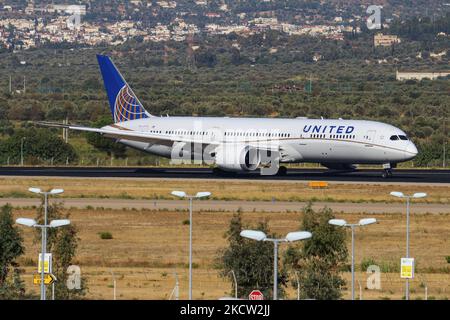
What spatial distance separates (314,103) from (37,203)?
386 ft

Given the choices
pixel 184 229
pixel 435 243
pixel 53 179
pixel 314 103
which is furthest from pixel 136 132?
pixel 314 103

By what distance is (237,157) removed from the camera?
Answer: 90.1m

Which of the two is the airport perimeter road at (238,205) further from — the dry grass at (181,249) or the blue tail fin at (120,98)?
the blue tail fin at (120,98)

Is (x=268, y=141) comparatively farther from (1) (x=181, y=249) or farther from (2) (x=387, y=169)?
(1) (x=181, y=249)

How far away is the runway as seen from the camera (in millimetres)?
90562

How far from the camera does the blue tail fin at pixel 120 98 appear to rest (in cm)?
10075

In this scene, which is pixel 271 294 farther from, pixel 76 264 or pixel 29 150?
pixel 29 150

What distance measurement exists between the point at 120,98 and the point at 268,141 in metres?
16.0

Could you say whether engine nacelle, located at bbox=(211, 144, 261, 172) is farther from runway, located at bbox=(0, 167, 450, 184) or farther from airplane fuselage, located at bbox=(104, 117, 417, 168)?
runway, located at bbox=(0, 167, 450, 184)

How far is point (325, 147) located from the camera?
291ft

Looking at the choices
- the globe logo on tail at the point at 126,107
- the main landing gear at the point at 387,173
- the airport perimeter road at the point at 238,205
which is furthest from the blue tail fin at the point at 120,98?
the main landing gear at the point at 387,173

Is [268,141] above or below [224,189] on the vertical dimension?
above

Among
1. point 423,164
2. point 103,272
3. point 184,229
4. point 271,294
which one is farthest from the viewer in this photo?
point 423,164

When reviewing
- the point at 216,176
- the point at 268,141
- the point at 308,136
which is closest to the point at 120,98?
the point at 216,176
